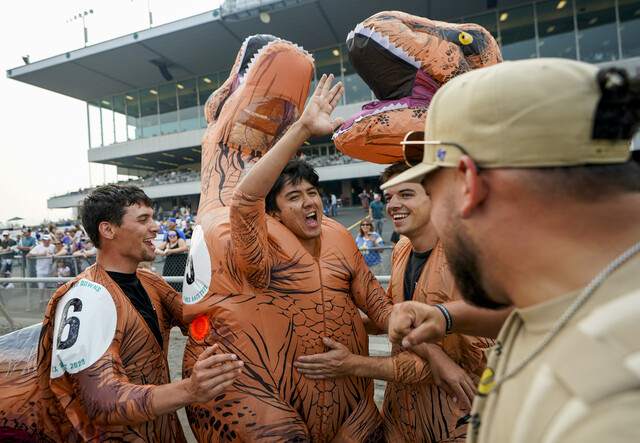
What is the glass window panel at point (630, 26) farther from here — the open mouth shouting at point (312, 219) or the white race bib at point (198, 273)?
the white race bib at point (198, 273)

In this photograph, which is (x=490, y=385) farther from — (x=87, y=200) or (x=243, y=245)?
(x=87, y=200)

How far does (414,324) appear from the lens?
60.5 inches

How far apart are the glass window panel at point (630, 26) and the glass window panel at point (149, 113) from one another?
2938cm

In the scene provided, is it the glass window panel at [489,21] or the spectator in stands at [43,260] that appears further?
the glass window panel at [489,21]

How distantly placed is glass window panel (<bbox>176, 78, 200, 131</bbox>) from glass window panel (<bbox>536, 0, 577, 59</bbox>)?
2202cm

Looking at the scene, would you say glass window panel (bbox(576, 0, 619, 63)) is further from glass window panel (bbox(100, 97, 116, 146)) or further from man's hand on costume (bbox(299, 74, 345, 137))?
glass window panel (bbox(100, 97, 116, 146))

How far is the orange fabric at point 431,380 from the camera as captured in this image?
2033 mm

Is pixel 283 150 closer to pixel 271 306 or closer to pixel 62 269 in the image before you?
pixel 271 306

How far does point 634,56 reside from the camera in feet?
61.0

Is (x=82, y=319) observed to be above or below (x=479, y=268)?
below

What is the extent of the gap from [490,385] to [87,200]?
7.91 ft

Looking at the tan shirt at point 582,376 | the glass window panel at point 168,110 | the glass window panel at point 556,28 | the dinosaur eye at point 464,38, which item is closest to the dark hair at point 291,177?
the dinosaur eye at point 464,38

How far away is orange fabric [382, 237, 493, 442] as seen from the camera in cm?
203

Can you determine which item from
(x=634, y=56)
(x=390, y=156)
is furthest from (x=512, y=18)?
(x=390, y=156)
